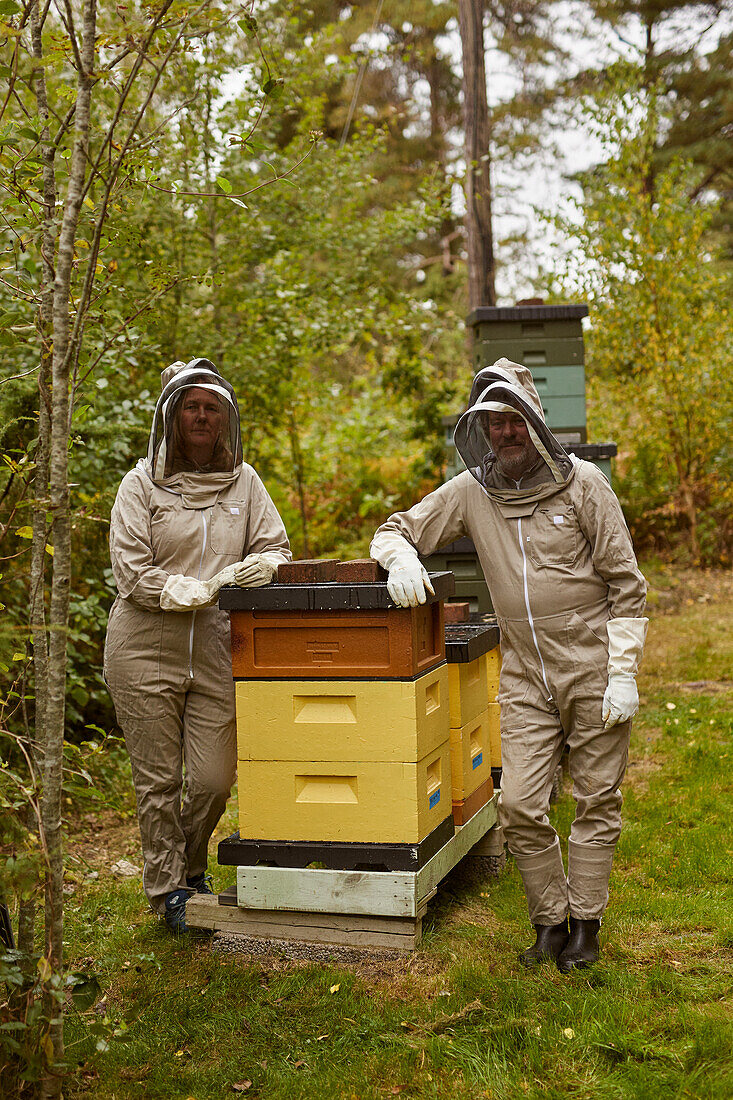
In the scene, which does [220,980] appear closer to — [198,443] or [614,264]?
[198,443]

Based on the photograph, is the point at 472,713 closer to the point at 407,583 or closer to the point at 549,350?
the point at 407,583

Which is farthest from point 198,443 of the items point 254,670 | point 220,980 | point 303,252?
point 303,252

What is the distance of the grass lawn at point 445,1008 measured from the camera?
2.83m

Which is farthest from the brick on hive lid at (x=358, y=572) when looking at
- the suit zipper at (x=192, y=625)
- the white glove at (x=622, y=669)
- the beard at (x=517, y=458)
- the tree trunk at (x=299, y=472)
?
the tree trunk at (x=299, y=472)

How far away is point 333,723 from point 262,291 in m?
5.04

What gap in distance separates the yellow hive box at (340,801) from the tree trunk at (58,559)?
1.07m

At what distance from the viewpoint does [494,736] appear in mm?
4727

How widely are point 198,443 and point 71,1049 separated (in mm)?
2144

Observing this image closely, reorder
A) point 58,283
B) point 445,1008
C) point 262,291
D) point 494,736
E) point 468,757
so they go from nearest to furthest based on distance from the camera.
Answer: point 58,283
point 445,1008
point 468,757
point 494,736
point 262,291

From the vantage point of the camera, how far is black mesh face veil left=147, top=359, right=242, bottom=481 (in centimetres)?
392

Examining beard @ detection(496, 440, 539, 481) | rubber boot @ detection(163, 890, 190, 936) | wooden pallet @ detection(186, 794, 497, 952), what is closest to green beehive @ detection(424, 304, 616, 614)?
beard @ detection(496, 440, 539, 481)

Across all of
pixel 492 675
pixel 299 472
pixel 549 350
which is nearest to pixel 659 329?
pixel 299 472

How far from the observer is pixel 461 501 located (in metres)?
3.76

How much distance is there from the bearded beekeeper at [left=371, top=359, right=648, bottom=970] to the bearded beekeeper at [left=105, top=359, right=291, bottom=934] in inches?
31.3
